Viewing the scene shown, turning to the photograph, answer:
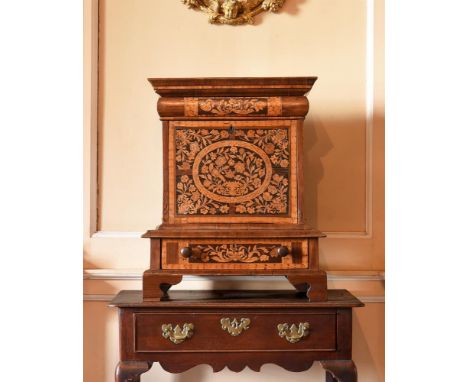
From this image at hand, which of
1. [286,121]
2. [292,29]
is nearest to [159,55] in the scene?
[292,29]

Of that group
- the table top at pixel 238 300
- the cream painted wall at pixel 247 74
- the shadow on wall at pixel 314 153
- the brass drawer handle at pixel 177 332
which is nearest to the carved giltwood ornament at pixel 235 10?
the cream painted wall at pixel 247 74

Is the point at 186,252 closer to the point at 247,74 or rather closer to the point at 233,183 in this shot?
the point at 233,183

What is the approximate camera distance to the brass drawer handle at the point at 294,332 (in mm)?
1578

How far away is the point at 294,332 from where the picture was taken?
5.18 feet

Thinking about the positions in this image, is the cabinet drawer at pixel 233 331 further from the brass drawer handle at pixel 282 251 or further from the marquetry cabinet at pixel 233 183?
the brass drawer handle at pixel 282 251

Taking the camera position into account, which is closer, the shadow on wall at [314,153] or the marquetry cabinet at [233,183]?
the marquetry cabinet at [233,183]

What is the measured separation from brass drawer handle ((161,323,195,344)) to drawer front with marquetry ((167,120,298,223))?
0.35 metres

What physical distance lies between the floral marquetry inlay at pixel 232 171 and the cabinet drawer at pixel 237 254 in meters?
0.10

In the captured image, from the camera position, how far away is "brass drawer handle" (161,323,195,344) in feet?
5.18

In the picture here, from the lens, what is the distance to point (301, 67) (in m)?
2.02
